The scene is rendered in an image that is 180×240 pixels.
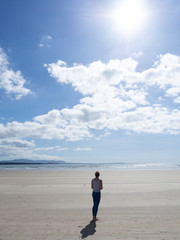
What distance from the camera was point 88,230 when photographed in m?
8.16

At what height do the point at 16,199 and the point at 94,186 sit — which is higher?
the point at 94,186

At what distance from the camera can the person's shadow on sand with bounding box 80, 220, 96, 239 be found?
25.4 feet

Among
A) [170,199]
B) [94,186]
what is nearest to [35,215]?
[94,186]

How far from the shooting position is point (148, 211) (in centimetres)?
1127

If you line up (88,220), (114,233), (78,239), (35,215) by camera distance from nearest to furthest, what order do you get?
(78,239) < (114,233) < (88,220) < (35,215)

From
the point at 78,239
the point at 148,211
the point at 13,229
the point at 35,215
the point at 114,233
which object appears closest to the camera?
the point at 78,239

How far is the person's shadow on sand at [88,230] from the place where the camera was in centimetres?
774

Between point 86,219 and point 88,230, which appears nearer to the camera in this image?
point 88,230

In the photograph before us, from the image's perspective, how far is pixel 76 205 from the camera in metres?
13.0

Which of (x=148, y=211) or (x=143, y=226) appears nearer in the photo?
(x=143, y=226)

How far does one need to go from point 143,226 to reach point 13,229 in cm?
507

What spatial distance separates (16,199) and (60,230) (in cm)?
→ 792

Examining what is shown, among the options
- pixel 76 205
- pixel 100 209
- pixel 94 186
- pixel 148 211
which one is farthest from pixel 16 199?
pixel 148 211

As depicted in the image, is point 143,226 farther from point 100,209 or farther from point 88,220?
point 100,209
